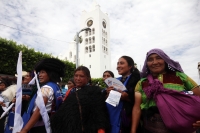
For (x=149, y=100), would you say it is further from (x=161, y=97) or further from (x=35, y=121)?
(x=35, y=121)

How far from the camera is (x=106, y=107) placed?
2.26m

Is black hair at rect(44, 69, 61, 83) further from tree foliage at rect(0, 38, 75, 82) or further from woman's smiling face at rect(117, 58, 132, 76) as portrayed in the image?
tree foliage at rect(0, 38, 75, 82)

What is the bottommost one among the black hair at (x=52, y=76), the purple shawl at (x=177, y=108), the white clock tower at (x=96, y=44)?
the purple shawl at (x=177, y=108)

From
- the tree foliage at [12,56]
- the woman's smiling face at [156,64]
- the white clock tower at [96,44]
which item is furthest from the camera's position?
the white clock tower at [96,44]

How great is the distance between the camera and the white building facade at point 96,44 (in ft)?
142

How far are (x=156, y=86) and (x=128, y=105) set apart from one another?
624 mm

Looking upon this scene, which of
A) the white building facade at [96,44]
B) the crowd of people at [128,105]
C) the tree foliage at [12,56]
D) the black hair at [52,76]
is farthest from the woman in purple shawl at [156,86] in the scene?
the white building facade at [96,44]

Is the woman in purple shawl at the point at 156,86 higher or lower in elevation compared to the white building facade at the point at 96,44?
lower

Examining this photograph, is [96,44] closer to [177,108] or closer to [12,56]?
[12,56]

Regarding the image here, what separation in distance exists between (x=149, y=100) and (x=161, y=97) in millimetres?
211

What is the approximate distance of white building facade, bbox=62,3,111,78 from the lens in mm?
43188

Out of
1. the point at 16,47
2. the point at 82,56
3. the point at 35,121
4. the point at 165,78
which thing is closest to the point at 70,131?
the point at 35,121

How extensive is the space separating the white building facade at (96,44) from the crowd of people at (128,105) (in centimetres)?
3916

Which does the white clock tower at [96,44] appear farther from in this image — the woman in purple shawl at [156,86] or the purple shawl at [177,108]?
the purple shawl at [177,108]
